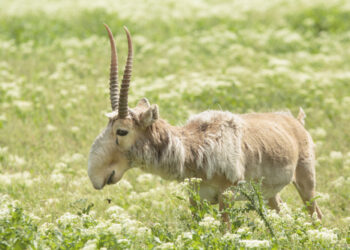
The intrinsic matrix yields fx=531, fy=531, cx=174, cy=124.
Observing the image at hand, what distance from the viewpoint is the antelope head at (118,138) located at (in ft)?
17.6

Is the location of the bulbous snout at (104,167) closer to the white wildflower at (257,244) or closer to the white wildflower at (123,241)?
the white wildflower at (123,241)

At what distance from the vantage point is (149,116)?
5398mm

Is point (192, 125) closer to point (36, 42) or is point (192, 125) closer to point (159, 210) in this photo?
point (159, 210)

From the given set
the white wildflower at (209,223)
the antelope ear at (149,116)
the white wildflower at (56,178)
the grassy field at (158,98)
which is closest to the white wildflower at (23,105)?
the grassy field at (158,98)

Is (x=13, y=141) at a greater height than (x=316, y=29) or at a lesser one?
lesser

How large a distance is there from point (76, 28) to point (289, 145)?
457 inches

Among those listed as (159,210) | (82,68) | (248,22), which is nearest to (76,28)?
(82,68)

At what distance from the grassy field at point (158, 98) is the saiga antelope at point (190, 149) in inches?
13.0

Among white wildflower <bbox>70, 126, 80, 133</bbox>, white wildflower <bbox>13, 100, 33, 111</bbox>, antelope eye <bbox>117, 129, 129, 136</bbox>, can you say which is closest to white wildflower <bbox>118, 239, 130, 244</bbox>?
antelope eye <bbox>117, 129, 129, 136</bbox>

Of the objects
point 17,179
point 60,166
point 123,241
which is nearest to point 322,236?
point 123,241

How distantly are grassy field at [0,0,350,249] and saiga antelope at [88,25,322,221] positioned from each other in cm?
33

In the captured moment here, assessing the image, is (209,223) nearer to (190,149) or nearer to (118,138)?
(190,149)

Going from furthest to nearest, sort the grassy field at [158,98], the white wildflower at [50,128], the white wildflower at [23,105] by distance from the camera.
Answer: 1. the white wildflower at [23,105]
2. the white wildflower at [50,128]
3. the grassy field at [158,98]

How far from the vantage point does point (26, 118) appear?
1036cm
